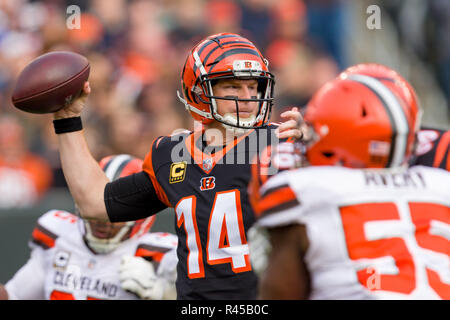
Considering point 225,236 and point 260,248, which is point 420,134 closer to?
point 260,248

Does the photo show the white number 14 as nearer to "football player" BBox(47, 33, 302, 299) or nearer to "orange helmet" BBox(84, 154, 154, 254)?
A: "football player" BBox(47, 33, 302, 299)

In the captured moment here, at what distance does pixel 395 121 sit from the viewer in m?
2.01

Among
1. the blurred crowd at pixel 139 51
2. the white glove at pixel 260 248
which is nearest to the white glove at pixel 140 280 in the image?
the white glove at pixel 260 248

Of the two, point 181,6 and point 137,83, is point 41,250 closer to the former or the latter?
point 137,83

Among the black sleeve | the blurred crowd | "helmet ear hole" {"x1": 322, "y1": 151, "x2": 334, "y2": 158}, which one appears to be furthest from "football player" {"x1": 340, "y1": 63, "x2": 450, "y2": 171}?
the blurred crowd

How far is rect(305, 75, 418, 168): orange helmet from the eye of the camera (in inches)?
78.9

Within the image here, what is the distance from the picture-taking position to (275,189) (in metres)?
2.01

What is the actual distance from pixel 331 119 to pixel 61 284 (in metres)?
2.17

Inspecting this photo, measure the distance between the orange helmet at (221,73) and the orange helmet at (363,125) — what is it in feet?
2.73

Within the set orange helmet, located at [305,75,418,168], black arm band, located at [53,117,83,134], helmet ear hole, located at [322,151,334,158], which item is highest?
orange helmet, located at [305,75,418,168]

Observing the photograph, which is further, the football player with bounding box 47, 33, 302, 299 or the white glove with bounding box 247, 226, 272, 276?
the football player with bounding box 47, 33, 302, 299

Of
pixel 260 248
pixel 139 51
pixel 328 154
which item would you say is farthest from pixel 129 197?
pixel 139 51

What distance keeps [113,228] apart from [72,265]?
337mm

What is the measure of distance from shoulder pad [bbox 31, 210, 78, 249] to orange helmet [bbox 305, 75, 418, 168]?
7.17 feet
